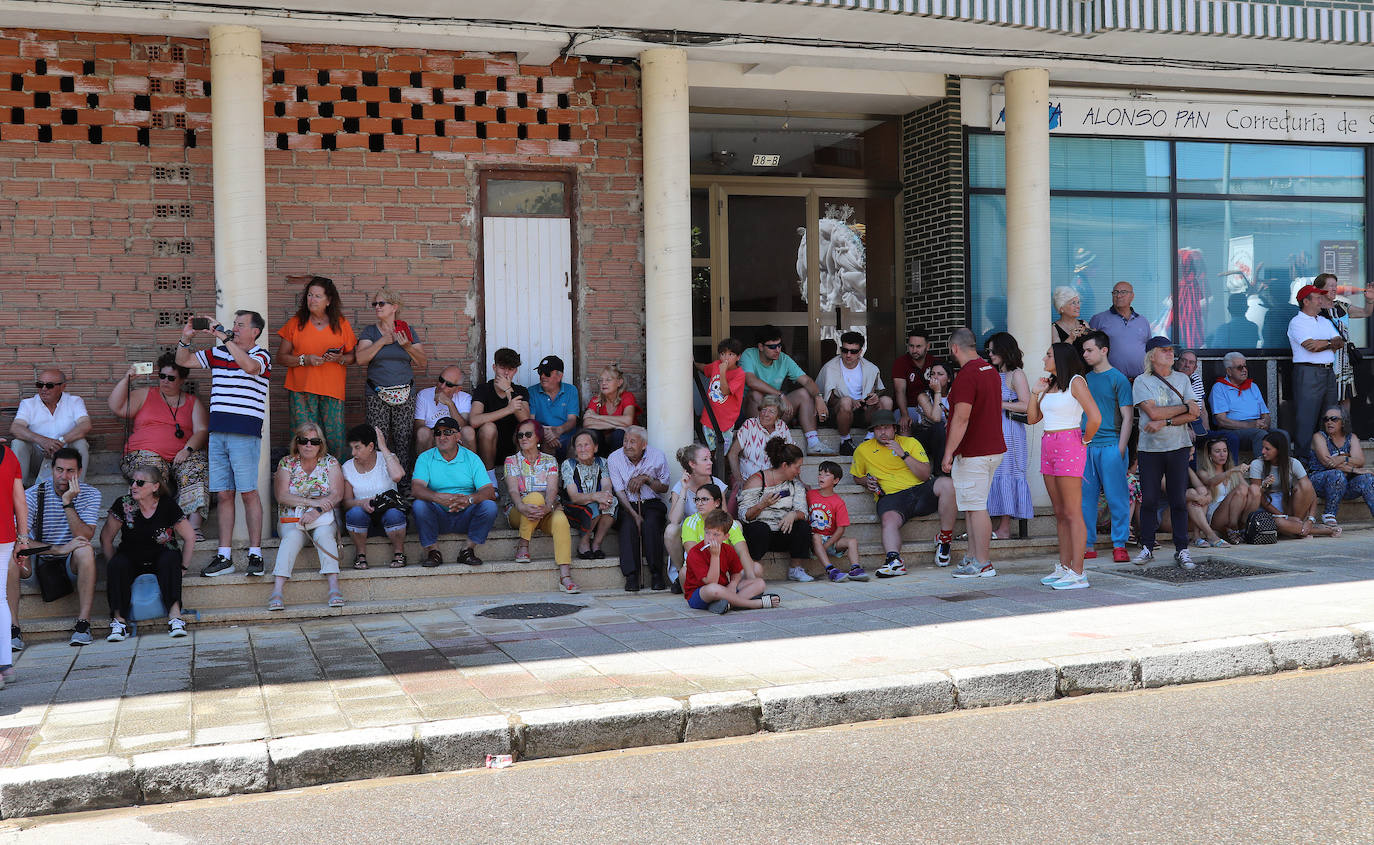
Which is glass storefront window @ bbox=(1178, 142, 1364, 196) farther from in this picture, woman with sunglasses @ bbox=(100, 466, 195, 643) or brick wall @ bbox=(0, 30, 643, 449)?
woman with sunglasses @ bbox=(100, 466, 195, 643)

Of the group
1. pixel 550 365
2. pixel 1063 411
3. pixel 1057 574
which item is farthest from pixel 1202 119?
pixel 550 365

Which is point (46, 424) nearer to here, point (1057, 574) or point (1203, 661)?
point (1057, 574)

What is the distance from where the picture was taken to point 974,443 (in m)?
9.58

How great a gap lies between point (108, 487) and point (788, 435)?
5.60 m

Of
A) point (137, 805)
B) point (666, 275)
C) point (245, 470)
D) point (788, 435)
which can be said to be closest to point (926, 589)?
point (788, 435)

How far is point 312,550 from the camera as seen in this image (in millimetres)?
9195

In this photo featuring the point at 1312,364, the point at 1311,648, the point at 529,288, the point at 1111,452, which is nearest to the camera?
the point at 1311,648

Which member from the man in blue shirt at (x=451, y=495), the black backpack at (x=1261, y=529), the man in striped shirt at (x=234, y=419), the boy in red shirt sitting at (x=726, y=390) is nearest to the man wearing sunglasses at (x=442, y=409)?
the man in blue shirt at (x=451, y=495)

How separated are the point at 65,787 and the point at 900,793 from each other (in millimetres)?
3486

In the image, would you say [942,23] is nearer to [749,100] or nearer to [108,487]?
[749,100]

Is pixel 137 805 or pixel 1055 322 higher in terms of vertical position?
pixel 1055 322

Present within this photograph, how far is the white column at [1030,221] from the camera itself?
11539 millimetres

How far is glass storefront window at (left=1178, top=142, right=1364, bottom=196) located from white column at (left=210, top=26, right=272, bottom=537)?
9.74 metres

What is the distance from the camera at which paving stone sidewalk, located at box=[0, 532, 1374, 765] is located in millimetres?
5961
